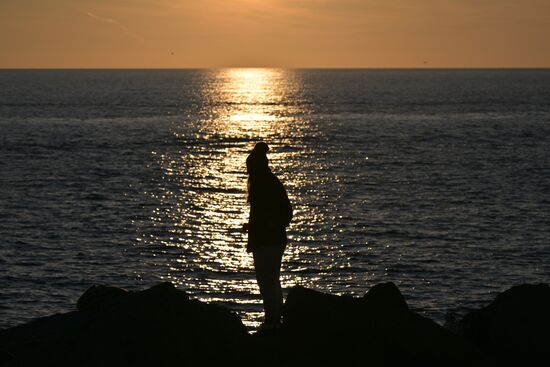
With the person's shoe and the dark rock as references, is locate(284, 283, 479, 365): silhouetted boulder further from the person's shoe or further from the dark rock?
the dark rock

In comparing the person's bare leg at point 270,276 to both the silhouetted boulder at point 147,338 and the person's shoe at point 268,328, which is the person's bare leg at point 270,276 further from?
the silhouetted boulder at point 147,338

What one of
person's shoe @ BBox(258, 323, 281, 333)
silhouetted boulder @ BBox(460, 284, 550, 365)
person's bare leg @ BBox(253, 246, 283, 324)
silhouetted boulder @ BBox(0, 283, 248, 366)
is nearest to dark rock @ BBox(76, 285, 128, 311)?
silhouetted boulder @ BBox(0, 283, 248, 366)

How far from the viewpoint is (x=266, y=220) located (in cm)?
1314

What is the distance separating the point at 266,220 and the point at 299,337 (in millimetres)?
1880

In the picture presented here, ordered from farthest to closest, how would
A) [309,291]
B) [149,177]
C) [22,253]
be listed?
[149,177], [22,253], [309,291]

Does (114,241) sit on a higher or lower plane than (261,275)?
lower

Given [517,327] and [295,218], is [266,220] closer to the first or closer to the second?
[517,327]

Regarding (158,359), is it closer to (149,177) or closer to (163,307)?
(163,307)

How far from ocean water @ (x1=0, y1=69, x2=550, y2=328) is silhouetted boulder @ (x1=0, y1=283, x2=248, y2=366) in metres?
20.1

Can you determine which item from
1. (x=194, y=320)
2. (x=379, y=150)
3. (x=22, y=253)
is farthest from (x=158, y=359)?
(x=379, y=150)

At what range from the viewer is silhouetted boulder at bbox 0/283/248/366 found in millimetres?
11086

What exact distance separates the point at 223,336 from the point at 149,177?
66.7 meters

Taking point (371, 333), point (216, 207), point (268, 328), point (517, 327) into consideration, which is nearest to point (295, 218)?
point (216, 207)

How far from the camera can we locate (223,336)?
1171 cm
